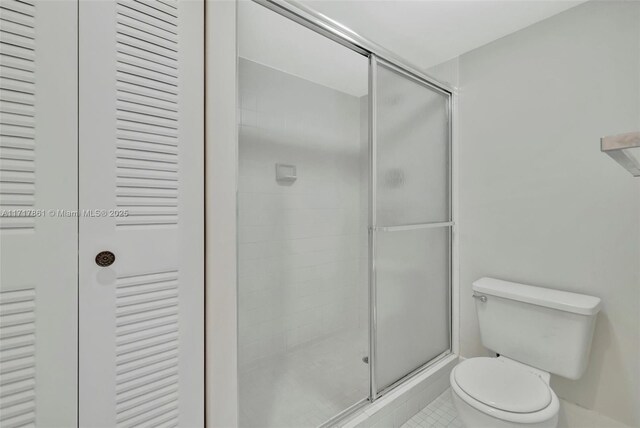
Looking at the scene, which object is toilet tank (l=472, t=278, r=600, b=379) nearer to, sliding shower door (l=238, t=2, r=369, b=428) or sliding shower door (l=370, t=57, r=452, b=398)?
sliding shower door (l=370, t=57, r=452, b=398)

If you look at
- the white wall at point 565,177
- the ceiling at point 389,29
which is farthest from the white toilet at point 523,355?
the ceiling at point 389,29

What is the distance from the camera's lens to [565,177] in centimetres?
158

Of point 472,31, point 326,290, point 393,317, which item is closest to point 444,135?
point 472,31

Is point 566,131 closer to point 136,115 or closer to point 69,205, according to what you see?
point 136,115

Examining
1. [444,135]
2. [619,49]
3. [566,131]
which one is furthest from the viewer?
[444,135]

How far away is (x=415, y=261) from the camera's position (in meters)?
1.85

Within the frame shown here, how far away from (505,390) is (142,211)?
5.47 feet

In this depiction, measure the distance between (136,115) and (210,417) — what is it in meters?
0.95

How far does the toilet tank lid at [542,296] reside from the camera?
136cm

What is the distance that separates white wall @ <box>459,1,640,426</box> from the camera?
1.40m

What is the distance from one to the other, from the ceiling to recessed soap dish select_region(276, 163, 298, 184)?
2.17 ft

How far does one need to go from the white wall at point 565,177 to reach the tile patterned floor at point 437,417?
41 cm

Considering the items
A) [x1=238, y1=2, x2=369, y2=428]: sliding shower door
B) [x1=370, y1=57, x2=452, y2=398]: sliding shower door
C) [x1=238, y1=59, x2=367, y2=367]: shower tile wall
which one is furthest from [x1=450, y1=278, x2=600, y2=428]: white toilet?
[x1=238, y1=59, x2=367, y2=367]: shower tile wall

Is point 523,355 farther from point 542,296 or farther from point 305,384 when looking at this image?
point 305,384
